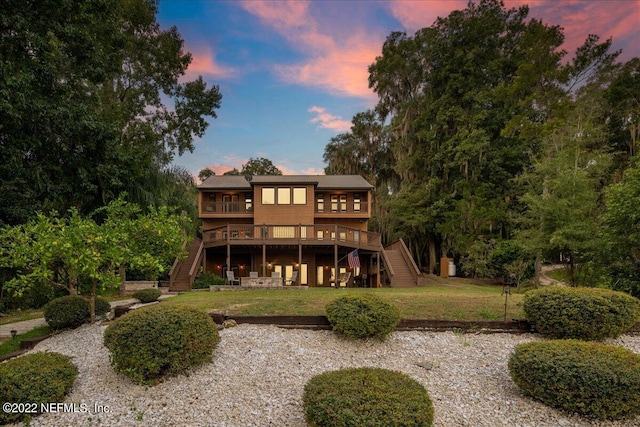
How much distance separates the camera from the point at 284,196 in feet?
71.3

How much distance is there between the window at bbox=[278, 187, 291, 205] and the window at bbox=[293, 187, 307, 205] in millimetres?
410

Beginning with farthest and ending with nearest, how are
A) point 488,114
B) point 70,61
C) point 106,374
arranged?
point 488,114
point 70,61
point 106,374

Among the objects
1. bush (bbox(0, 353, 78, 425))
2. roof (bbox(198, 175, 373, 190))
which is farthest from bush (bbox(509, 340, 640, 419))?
roof (bbox(198, 175, 373, 190))

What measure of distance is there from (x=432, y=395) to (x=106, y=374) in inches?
199

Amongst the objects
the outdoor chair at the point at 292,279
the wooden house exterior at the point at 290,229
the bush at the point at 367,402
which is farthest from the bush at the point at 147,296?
the bush at the point at 367,402

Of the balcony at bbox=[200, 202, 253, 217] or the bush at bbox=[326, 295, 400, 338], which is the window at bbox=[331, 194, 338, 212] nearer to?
the balcony at bbox=[200, 202, 253, 217]

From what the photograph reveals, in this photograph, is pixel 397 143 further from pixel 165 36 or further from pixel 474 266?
pixel 165 36

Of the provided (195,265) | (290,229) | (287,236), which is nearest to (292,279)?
(287,236)

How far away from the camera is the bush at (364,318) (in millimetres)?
5863

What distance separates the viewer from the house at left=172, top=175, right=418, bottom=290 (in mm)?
18750

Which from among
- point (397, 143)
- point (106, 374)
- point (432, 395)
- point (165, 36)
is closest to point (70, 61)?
point (165, 36)

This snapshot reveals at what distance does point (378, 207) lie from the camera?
1156 inches

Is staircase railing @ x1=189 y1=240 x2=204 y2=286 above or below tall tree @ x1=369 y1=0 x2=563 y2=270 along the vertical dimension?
below

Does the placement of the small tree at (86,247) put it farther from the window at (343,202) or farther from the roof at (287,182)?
the window at (343,202)
